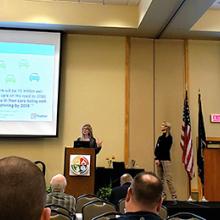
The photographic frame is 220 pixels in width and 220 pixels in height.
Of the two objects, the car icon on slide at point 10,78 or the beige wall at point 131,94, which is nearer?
the car icon on slide at point 10,78

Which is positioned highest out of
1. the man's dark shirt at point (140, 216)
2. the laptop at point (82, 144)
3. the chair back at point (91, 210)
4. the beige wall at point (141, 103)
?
the beige wall at point (141, 103)

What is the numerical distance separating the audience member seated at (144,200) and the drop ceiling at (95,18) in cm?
596

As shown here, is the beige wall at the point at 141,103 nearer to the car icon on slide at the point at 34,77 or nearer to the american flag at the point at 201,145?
the american flag at the point at 201,145

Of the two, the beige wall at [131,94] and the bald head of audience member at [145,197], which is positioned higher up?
the beige wall at [131,94]

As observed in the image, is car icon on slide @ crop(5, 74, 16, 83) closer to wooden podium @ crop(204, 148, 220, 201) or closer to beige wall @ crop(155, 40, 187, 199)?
beige wall @ crop(155, 40, 187, 199)

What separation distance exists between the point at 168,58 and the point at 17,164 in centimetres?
846

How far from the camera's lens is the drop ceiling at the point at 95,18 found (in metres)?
8.17

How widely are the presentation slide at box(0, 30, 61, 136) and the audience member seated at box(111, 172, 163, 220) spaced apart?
6.07 m

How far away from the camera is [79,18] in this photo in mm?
8359

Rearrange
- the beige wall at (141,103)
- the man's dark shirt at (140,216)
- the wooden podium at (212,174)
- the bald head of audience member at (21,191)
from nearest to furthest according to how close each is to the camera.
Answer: the bald head of audience member at (21,191)
the man's dark shirt at (140,216)
the wooden podium at (212,174)
the beige wall at (141,103)

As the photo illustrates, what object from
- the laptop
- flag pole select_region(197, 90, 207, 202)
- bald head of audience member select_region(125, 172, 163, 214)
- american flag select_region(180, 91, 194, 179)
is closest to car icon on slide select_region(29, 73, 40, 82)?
the laptop

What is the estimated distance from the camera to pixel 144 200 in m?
2.31

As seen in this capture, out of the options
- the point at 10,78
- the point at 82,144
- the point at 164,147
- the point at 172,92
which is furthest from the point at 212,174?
the point at 10,78

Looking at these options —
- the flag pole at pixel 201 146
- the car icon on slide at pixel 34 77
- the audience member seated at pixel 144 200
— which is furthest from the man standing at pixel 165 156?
the audience member seated at pixel 144 200
